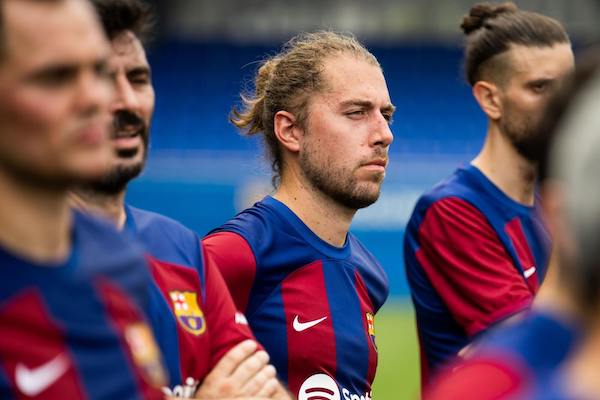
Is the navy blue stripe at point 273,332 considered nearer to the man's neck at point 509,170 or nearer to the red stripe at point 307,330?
the red stripe at point 307,330

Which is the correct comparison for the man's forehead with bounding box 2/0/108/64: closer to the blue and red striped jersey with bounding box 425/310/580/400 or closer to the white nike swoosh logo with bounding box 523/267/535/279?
the blue and red striped jersey with bounding box 425/310/580/400

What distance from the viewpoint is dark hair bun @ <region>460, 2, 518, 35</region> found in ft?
17.9

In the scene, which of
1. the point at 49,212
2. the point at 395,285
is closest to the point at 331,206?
the point at 49,212

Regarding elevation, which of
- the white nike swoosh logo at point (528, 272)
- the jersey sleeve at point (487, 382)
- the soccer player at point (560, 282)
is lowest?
the white nike swoosh logo at point (528, 272)

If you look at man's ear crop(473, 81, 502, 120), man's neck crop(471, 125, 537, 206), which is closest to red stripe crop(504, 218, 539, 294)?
man's neck crop(471, 125, 537, 206)

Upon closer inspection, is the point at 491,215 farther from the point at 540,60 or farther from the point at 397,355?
the point at 397,355

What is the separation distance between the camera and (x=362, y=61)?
15.9ft

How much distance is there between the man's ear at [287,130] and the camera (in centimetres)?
481

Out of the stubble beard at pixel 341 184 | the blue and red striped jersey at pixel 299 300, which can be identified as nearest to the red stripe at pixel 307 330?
the blue and red striped jersey at pixel 299 300

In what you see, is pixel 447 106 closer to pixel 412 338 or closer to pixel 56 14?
pixel 412 338

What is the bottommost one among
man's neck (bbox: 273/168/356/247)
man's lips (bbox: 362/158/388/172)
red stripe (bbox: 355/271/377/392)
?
red stripe (bbox: 355/271/377/392)

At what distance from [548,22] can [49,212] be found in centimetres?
351

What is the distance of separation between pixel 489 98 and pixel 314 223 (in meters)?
1.25

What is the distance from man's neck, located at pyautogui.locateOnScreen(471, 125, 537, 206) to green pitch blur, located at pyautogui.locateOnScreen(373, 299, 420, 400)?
149 inches
